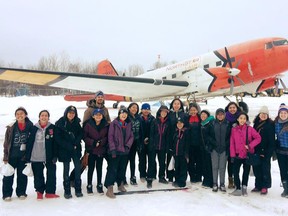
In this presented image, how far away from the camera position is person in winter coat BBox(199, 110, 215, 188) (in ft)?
16.1

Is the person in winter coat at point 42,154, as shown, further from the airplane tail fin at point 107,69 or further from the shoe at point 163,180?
the airplane tail fin at point 107,69

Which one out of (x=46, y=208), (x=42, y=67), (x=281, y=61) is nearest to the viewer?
(x=46, y=208)

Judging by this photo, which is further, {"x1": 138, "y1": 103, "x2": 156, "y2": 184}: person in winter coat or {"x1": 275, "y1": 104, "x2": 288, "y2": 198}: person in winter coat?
{"x1": 138, "y1": 103, "x2": 156, "y2": 184}: person in winter coat

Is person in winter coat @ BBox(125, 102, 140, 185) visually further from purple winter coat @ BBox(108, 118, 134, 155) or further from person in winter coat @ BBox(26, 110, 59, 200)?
person in winter coat @ BBox(26, 110, 59, 200)

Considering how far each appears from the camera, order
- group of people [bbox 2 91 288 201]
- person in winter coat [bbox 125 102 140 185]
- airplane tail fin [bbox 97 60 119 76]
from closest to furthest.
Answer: group of people [bbox 2 91 288 201], person in winter coat [bbox 125 102 140 185], airplane tail fin [bbox 97 60 119 76]

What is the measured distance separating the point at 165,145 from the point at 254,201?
72.7 inches

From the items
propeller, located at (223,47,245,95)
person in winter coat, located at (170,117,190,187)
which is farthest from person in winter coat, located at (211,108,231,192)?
propeller, located at (223,47,245,95)

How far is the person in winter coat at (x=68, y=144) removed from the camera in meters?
4.43

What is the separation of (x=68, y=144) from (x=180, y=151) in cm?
210

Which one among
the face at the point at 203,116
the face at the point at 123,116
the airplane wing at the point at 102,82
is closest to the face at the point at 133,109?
the face at the point at 123,116

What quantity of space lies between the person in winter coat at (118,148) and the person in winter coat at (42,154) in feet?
3.10

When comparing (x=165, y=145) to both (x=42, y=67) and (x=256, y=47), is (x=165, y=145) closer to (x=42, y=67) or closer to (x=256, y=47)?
(x=256, y=47)

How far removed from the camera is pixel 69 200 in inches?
170

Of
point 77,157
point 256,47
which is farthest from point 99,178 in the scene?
Result: point 256,47
